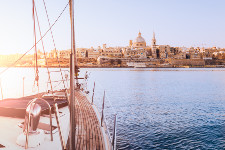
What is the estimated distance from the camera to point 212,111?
15242 millimetres

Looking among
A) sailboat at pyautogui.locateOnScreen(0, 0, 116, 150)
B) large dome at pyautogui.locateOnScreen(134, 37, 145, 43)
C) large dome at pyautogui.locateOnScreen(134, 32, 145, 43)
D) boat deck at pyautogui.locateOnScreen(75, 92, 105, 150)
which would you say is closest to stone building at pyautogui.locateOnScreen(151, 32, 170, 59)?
large dome at pyautogui.locateOnScreen(134, 37, 145, 43)

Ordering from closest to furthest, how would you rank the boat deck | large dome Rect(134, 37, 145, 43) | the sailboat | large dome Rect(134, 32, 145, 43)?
the sailboat → the boat deck → large dome Rect(134, 37, 145, 43) → large dome Rect(134, 32, 145, 43)

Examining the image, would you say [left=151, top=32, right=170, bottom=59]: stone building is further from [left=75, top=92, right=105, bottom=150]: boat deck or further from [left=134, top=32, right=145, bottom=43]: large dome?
[left=75, top=92, right=105, bottom=150]: boat deck

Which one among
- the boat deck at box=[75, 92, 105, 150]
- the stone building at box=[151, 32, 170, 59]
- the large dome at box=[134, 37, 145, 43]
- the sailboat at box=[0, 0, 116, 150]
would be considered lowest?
the boat deck at box=[75, 92, 105, 150]

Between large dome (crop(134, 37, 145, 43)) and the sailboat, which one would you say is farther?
large dome (crop(134, 37, 145, 43))

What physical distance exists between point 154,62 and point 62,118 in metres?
148

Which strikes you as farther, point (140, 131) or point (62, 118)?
point (140, 131)

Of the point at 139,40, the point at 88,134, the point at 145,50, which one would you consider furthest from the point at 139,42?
the point at 88,134

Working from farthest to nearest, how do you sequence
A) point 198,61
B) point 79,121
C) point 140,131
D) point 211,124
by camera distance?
point 198,61 < point 211,124 < point 140,131 < point 79,121

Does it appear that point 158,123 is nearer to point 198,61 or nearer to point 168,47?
point 198,61

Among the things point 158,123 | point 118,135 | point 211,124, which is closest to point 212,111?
point 211,124

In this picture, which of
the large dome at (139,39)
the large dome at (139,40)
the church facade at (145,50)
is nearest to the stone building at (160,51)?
the church facade at (145,50)

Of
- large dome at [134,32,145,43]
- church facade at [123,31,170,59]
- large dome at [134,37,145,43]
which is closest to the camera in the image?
church facade at [123,31,170,59]

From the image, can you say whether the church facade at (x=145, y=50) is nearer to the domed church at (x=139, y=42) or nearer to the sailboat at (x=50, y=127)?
the domed church at (x=139, y=42)
